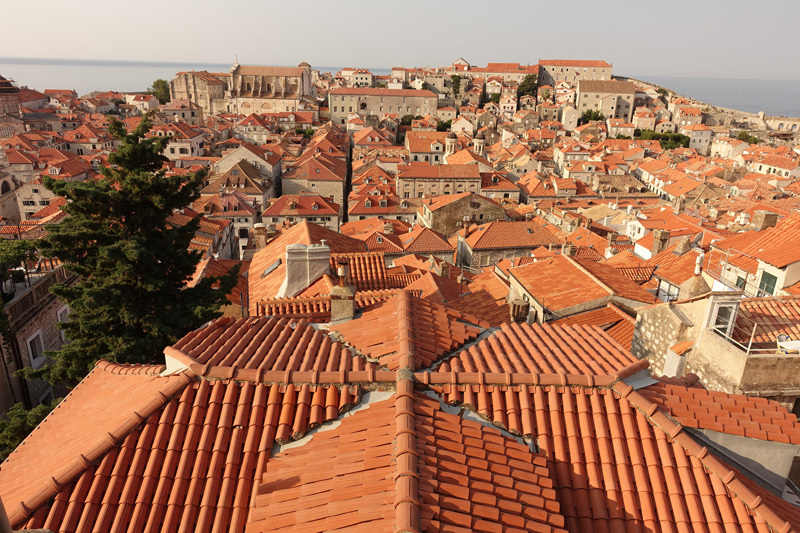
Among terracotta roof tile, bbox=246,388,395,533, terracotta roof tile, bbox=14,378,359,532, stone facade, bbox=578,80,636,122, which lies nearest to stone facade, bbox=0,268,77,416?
terracotta roof tile, bbox=14,378,359,532

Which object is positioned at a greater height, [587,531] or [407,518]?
[407,518]

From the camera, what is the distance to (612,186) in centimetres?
7412

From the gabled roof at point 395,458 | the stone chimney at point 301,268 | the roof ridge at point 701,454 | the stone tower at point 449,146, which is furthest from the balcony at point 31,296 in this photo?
the stone tower at point 449,146

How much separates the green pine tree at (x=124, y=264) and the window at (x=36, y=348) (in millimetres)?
3110

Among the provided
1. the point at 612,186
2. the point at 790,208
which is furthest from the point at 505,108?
the point at 790,208

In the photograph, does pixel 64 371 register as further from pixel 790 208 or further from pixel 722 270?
pixel 790 208

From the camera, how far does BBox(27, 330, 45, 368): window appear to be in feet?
49.0

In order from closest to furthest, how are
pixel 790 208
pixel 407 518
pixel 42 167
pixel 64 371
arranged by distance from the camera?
pixel 407 518 < pixel 64 371 < pixel 790 208 < pixel 42 167

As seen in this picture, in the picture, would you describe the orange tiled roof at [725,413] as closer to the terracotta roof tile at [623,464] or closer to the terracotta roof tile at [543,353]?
the terracotta roof tile at [623,464]

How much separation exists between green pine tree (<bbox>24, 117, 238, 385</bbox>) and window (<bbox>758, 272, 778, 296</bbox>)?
53.6 ft

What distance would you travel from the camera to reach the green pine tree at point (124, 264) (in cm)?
1169

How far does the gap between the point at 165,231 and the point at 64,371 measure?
4.01 meters

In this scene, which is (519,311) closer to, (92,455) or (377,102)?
(92,455)

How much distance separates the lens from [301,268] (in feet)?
51.3
